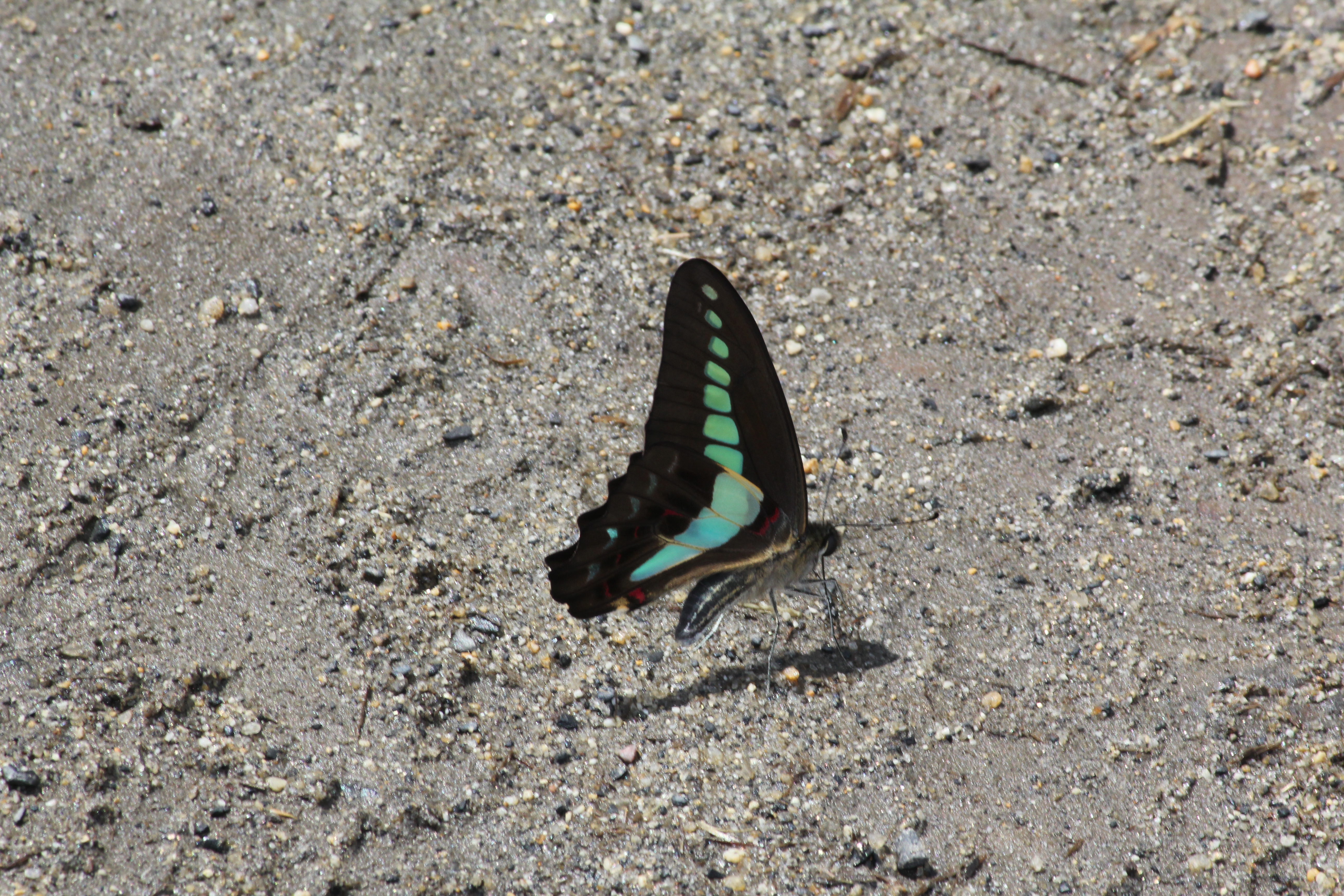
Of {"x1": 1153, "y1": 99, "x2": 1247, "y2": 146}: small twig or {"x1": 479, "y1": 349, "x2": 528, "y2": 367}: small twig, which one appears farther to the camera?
{"x1": 1153, "y1": 99, "x2": 1247, "y2": 146}: small twig

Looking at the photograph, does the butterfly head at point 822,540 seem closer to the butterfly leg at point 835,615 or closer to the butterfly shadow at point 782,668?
the butterfly leg at point 835,615

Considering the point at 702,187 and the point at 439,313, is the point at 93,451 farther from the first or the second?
the point at 702,187

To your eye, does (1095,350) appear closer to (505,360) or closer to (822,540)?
(822,540)

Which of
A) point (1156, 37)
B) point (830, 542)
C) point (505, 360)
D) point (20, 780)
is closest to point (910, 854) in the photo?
point (830, 542)

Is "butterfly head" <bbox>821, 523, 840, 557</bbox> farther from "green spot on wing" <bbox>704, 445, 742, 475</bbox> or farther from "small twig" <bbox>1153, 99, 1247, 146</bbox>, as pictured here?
"small twig" <bbox>1153, 99, 1247, 146</bbox>

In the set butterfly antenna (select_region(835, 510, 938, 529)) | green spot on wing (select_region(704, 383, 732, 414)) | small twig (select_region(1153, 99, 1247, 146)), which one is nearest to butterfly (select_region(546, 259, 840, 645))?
green spot on wing (select_region(704, 383, 732, 414))

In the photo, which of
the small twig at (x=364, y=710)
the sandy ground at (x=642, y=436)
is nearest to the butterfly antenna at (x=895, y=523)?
the sandy ground at (x=642, y=436)

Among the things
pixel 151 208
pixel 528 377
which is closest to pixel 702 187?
pixel 528 377
